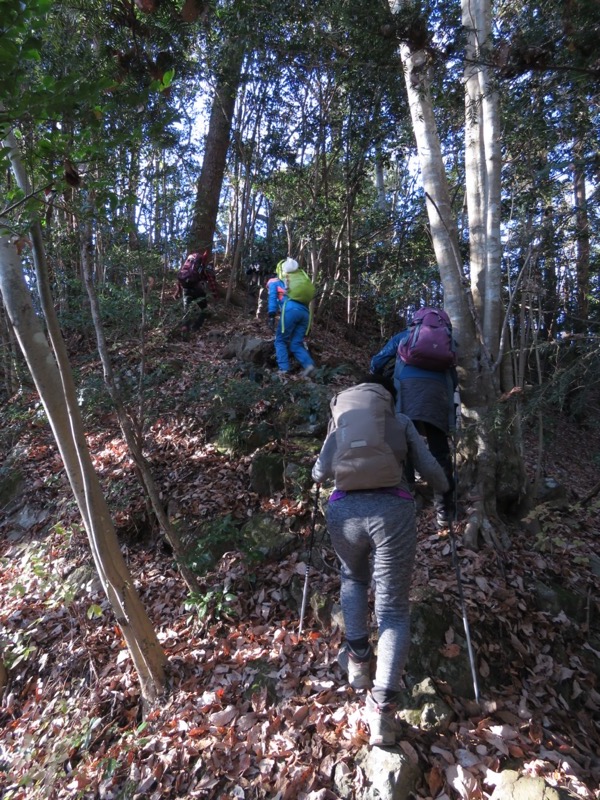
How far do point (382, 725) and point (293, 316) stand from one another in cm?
529

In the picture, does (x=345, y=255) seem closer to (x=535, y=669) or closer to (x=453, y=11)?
(x=453, y=11)

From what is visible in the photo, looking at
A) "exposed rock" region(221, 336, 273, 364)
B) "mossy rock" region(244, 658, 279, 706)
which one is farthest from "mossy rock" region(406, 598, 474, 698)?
"exposed rock" region(221, 336, 273, 364)

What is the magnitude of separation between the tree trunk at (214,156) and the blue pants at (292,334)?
12.0 ft

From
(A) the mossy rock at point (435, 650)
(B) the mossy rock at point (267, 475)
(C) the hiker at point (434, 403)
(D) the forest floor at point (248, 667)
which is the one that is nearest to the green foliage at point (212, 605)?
(D) the forest floor at point (248, 667)

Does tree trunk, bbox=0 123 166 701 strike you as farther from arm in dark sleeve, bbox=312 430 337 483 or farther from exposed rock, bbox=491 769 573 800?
exposed rock, bbox=491 769 573 800

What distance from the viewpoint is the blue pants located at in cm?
691

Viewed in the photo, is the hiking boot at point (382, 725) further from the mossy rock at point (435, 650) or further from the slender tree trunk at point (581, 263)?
the slender tree trunk at point (581, 263)

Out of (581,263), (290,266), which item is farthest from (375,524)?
(581,263)

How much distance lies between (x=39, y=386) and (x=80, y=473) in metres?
0.73

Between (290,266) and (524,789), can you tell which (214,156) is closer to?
(290,266)

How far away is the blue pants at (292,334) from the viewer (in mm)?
6910

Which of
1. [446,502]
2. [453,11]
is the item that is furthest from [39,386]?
[453,11]

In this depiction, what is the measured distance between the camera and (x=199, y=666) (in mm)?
3824

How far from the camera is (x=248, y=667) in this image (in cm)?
369
